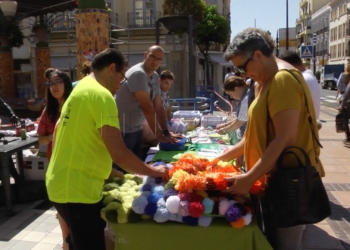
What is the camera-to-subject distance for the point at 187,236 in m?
2.10

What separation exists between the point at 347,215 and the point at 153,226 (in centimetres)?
303

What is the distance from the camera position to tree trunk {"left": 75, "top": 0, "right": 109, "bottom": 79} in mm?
6379

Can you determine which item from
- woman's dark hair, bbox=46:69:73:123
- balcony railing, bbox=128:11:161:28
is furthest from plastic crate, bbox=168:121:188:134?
balcony railing, bbox=128:11:161:28

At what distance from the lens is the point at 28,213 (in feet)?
14.9

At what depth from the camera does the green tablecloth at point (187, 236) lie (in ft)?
6.78

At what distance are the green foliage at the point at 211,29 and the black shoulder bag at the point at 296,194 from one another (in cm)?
2280

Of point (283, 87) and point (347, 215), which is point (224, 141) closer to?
point (347, 215)

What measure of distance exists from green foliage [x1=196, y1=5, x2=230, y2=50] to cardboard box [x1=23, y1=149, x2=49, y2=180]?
65.7 feet

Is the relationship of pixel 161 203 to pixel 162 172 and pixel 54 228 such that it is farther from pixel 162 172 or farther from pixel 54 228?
pixel 54 228

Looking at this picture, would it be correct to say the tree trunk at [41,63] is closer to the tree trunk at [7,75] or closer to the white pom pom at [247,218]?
the tree trunk at [7,75]

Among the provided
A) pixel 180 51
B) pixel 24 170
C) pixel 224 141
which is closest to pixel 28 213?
pixel 24 170

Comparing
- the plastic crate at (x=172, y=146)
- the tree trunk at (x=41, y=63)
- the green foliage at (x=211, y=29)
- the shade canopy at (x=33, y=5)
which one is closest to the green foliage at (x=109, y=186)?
the plastic crate at (x=172, y=146)

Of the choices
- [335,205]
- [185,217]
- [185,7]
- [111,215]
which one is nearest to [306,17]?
[185,7]

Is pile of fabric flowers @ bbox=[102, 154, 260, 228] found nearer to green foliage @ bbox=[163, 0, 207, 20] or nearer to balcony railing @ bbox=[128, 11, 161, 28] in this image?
green foliage @ bbox=[163, 0, 207, 20]
